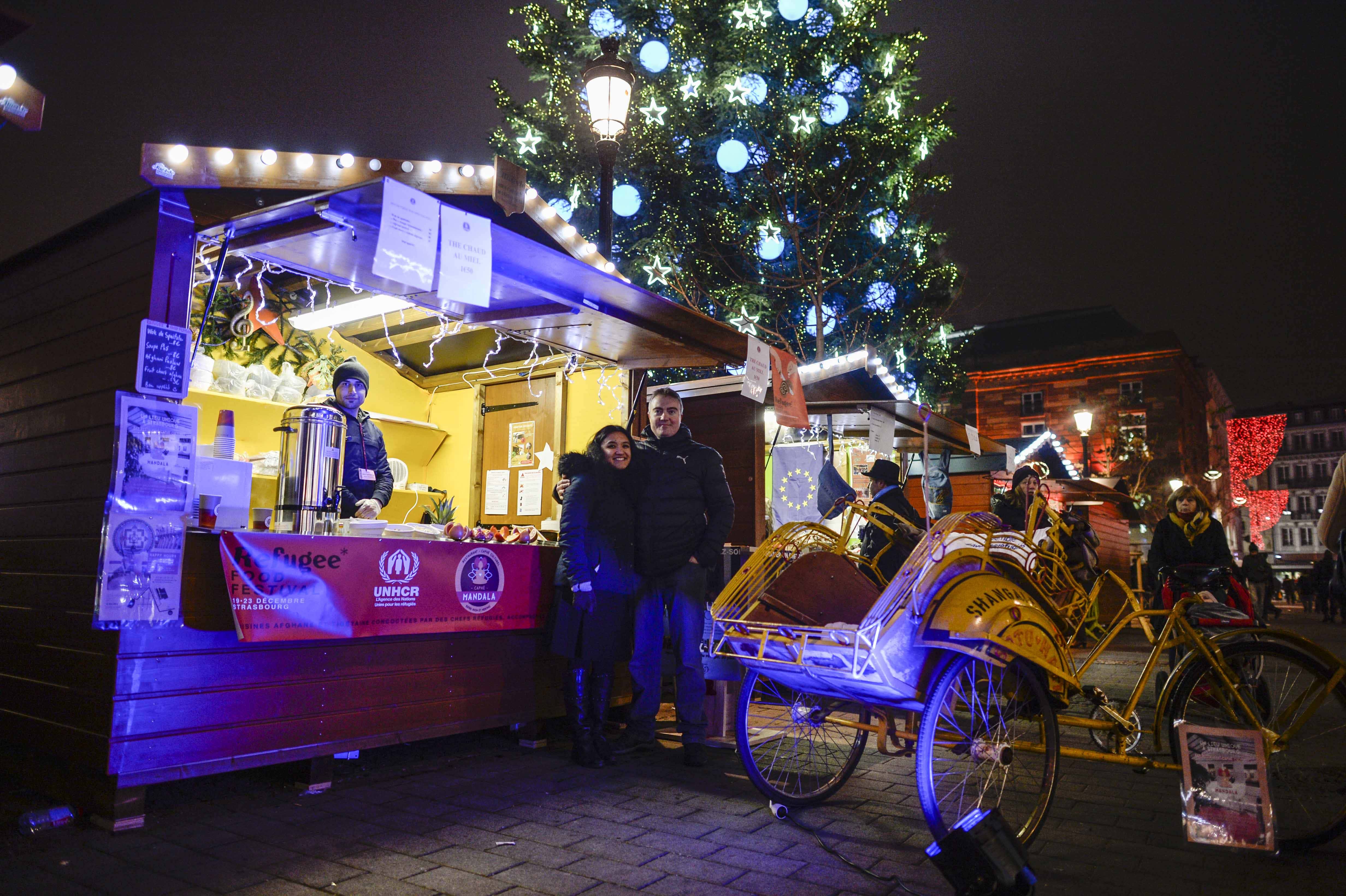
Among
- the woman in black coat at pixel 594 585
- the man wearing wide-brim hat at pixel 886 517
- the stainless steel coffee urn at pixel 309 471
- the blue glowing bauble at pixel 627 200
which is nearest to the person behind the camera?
the stainless steel coffee urn at pixel 309 471

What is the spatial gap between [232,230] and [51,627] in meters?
2.30

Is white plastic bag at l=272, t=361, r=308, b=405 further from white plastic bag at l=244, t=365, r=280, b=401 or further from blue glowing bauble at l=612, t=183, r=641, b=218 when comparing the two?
blue glowing bauble at l=612, t=183, r=641, b=218

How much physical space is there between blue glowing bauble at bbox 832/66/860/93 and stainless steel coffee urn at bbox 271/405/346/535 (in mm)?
15979

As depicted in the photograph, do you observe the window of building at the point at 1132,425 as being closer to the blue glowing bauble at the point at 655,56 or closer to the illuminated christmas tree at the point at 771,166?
the illuminated christmas tree at the point at 771,166

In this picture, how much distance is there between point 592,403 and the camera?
817 centimetres

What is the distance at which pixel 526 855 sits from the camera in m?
3.44

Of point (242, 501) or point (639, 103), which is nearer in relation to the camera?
point (242, 501)

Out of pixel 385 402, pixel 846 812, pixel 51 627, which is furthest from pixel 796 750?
pixel 385 402

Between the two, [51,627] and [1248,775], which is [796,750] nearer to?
[1248,775]

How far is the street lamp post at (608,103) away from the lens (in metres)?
7.25

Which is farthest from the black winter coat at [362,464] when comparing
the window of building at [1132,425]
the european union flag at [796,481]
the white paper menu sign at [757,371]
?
the window of building at [1132,425]

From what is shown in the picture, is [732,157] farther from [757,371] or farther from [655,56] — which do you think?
[757,371]

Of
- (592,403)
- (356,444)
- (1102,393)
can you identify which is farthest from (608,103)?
(1102,393)

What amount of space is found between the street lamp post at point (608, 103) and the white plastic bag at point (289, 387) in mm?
3231
